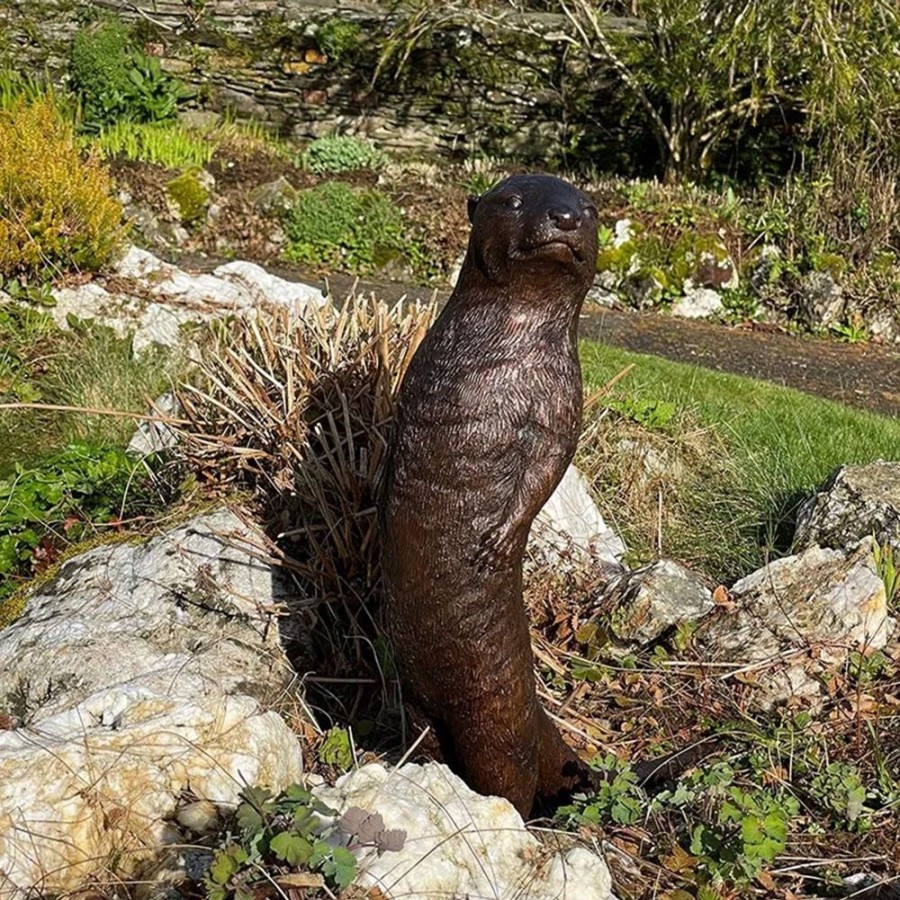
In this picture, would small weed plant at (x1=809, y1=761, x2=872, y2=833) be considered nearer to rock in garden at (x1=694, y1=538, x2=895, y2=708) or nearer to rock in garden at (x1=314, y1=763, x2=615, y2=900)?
rock in garden at (x1=694, y1=538, x2=895, y2=708)

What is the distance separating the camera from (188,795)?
7.17 ft

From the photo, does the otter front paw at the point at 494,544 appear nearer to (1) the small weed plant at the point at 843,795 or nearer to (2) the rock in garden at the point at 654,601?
(1) the small weed plant at the point at 843,795

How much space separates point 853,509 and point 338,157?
34.3ft

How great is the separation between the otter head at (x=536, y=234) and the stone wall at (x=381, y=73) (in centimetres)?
1257

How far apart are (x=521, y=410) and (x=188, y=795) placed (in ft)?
3.63

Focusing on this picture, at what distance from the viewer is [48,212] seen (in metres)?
6.74

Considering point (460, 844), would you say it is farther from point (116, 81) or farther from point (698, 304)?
point (116, 81)

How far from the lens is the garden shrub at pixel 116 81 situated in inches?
506

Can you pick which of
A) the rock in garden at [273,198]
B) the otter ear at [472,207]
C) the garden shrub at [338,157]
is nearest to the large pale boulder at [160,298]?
the otter ear at [472,207]

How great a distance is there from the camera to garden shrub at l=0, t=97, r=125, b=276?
6.69 m

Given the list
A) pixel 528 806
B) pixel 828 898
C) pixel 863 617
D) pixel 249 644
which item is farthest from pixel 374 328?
pixel 828 898

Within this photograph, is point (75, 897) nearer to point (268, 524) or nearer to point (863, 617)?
point (268, 524)

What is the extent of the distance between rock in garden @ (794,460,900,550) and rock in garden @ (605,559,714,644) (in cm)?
67

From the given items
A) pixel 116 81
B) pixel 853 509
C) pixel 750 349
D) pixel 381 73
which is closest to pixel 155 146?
pixel 116 81
